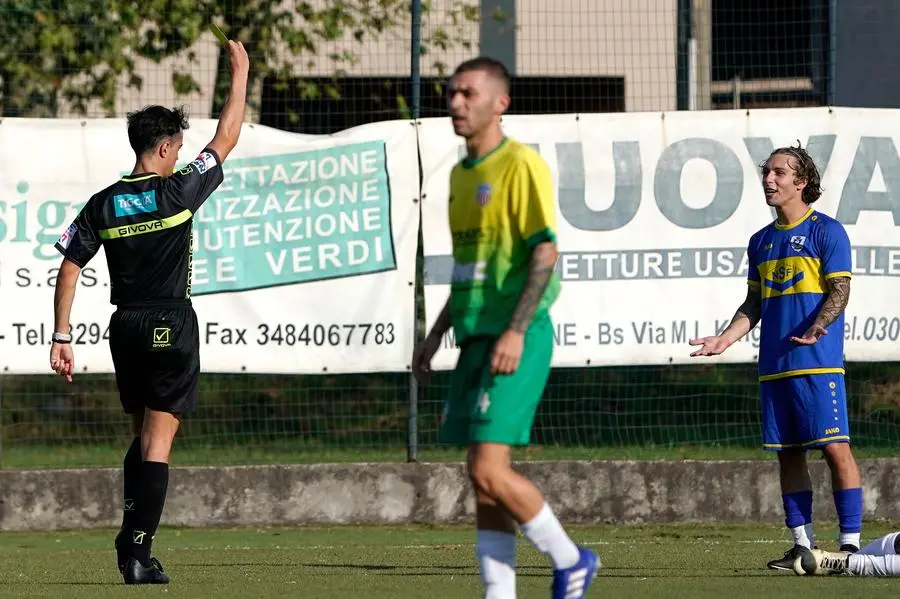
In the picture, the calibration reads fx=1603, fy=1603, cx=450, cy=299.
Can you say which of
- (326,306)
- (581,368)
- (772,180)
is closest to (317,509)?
(326,306)

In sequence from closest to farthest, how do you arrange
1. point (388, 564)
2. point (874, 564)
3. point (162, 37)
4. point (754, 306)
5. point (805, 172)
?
point (874, 564)
point (805, 172)
point (754, 306)
point (388, 564)
point (162, 37)

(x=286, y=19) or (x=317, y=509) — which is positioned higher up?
(x=286, y=19)

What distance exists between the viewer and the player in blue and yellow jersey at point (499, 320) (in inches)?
215

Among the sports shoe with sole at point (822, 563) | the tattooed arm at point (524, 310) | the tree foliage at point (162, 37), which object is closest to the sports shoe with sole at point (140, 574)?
the tattooed arm at point (524, 310)

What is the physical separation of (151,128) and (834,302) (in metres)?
3.34

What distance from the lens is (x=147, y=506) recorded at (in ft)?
24.4

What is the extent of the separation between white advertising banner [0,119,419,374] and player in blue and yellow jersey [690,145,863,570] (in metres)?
3.19

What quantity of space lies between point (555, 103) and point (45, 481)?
4485 mm

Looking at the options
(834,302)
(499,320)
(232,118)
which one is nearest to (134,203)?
(232,118)

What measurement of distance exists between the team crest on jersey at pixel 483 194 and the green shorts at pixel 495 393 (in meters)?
0.45

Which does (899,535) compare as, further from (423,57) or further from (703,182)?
(423,57)

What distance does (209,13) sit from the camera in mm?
13656

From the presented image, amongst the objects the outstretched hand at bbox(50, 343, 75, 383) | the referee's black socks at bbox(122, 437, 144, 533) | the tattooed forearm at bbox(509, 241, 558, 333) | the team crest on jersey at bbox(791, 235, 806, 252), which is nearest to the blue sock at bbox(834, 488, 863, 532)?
the team crest on jersey at bbox(791, 235, 806, 252)

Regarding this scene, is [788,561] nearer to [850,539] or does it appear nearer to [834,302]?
[850,539]
